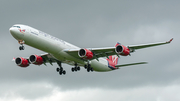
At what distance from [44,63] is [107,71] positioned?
43.4 feet

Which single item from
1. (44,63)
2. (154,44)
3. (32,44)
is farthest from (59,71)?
(154,44)

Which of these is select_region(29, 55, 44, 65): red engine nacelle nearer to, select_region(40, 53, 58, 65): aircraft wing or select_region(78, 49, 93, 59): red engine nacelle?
select_region(40, 53, 58, 65): aircraft wing

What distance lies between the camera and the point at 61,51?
5622cm

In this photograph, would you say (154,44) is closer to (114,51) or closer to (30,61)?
(114,51)

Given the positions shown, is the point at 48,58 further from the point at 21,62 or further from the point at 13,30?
the point at 13,30

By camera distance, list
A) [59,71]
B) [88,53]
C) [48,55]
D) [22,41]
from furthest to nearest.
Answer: [59,71] < [48,55] < [88,53] < [22,41]

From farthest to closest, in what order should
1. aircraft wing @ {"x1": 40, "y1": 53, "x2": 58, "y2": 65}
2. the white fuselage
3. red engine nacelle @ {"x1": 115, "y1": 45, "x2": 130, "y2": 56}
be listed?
aircraft wing @ {"x1": 40, "y1": 53, "x2": 58, "y2": 65} → red engine nacelle @ {"x1": 115, "y1": 45, "x2": 130, "y2": 56} → the white fuselage

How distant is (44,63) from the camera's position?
2468 inches

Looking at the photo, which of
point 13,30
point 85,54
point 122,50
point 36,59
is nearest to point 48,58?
point 36,59

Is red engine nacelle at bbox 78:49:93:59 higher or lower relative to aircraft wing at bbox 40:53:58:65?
lower

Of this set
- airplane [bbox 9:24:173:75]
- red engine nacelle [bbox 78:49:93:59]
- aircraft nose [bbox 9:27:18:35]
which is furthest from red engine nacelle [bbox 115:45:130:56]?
aircraft nose [bbox 9:27:18:35]

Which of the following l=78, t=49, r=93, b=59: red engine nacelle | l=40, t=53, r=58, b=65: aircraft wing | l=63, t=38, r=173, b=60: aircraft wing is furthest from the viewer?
l=40, t=53, r=58, b=65: aircraft wing

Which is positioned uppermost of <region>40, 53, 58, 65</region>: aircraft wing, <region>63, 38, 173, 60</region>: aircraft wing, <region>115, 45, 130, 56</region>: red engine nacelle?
<region>40, 53, 58, 65</region>: aircraft wing

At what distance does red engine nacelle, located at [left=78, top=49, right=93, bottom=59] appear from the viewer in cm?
5569
